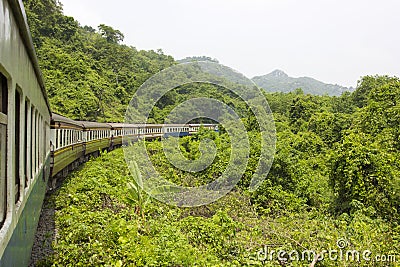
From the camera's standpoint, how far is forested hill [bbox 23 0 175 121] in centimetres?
2370

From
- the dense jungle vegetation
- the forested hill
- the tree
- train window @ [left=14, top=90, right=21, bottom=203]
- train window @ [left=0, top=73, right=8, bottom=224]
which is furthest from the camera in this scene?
the tree

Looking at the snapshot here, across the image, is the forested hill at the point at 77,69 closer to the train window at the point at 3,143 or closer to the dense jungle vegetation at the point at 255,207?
the dense jungle vegetation at the point at 255,207

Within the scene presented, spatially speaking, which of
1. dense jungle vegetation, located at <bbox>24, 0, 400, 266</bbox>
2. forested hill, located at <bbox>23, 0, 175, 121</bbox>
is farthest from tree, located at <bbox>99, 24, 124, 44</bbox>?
dense jungle vegetation, located at <bbox>24, 0, 400, 266</bbox>

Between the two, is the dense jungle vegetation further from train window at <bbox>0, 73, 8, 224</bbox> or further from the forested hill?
train window at <bbox>0, 73, 8, 224</bbox>

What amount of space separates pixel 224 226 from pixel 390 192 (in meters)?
4.99

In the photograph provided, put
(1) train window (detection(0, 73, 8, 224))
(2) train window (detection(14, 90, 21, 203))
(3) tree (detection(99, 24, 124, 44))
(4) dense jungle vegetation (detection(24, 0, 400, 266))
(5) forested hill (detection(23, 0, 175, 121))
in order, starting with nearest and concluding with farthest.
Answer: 1. (1) train window (detection(0, 73, 8, 224))
2. (2) train window (detection(14, 90, 21, 203))
3. (4) dense jungle vegetation (detection(24, 0, 400, 266))
4. (5) forested hill (detection(23, 0, 175, 121))
5. (3) tree (detection(99, 24, 124, 44))

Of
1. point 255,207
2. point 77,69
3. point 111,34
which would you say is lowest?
point 255,207

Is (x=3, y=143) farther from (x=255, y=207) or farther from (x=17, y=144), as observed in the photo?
(x=255, y=207)

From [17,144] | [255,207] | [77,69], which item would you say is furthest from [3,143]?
[77,69]

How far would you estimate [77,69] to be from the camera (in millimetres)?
27016

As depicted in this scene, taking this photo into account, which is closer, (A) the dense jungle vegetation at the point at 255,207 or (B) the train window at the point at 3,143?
(B) the train window at the point at 3,143

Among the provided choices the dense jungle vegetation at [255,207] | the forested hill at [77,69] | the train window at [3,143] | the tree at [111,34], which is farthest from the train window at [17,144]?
the tree at [111,34]

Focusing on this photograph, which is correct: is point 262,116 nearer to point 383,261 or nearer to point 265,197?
point 265,197

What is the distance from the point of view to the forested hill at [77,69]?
23703 mm
